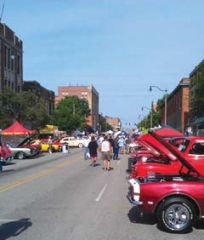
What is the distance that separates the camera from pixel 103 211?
419 inches

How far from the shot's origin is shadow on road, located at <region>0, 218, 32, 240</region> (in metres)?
8.19

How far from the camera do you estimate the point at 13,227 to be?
8.80 metres

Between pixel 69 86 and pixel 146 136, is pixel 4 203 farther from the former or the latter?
pixel 69 86

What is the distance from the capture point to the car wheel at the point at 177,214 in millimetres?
8453

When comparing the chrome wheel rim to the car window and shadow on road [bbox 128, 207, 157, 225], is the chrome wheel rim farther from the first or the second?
the car window

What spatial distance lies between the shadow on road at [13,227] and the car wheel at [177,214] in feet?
8.47

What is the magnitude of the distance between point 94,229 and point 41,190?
6.31m

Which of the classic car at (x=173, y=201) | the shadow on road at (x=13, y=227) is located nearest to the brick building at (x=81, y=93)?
the shadow on road at (x=13, y=227)

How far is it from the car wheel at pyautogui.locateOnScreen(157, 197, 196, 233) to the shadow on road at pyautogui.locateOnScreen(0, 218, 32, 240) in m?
2.58

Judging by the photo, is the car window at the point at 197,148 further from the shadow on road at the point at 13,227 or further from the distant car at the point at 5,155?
the distant car at the point at 5,155

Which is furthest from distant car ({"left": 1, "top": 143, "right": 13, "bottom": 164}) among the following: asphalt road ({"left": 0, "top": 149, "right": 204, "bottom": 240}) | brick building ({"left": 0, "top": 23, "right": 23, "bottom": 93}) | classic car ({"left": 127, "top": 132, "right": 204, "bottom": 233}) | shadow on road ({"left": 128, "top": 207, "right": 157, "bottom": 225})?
brick building ({"left": 0, "top": 23, "right": 23, "bottom": 93})

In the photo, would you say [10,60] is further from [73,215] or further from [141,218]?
[141,218]

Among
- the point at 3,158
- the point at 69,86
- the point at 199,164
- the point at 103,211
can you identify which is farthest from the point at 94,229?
the point at 69,86

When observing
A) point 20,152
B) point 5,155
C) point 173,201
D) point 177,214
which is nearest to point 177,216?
point 177,214
